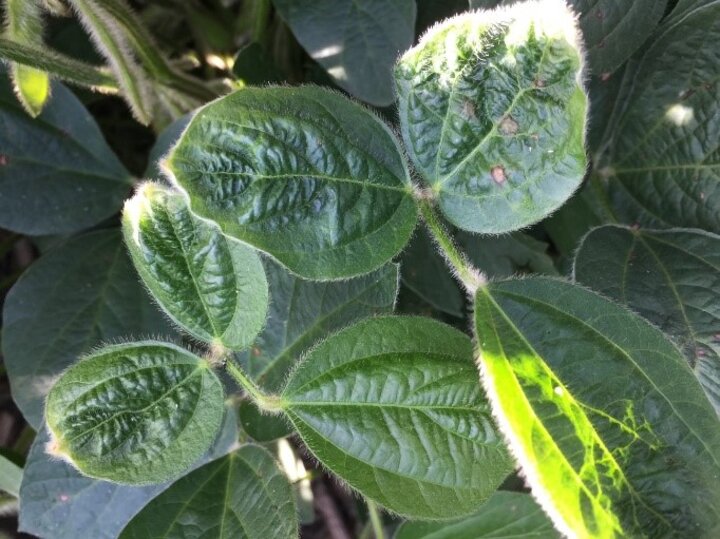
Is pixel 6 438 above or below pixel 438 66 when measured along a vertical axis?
below

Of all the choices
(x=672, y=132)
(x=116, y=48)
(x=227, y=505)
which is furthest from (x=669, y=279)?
(x=116, y=48)

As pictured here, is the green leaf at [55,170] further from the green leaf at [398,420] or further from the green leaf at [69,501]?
the green leaf at [398,420]

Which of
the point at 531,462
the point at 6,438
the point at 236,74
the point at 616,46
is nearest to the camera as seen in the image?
the point at 531,462

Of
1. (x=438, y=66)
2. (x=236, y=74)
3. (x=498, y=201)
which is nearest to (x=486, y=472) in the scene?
(x=498, y=201)

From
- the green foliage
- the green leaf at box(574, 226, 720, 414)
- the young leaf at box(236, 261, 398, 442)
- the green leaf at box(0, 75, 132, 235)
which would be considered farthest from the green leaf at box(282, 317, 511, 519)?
the green leaf at box(0, 75, 132, 235)

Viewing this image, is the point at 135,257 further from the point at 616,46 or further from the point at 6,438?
the point at 6,438

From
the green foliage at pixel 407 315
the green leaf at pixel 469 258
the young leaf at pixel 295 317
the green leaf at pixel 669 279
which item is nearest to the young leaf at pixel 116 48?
the green foliage at pixel 407 315

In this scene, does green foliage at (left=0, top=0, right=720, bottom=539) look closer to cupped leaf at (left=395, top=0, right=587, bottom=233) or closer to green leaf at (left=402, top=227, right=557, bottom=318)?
cupped leaf at (left=395, top=0, right=587, bottom=233)

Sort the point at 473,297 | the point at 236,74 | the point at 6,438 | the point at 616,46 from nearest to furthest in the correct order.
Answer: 1. the point at 473,297
2. the point at 616,46
3. the point at 236,74
4. the point at 6,438
